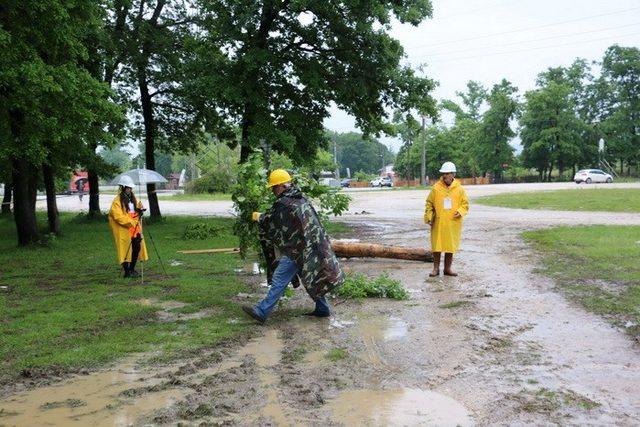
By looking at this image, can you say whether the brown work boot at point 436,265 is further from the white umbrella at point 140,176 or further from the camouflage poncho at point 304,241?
the white umbrella at point 140,176

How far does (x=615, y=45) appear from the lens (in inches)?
3226

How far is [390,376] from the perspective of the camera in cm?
558

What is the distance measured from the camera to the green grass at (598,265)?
318 inches

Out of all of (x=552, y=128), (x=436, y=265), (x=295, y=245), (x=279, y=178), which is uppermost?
(x=552, y=128)

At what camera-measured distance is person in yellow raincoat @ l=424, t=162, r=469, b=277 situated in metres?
10.6

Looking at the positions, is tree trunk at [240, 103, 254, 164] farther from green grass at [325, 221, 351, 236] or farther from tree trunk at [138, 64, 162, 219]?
tree trunk at [138, 64, 162, 219]

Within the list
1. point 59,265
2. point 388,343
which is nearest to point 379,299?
point 388,343

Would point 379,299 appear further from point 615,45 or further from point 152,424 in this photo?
point 615,45

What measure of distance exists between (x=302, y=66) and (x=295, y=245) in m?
14.2

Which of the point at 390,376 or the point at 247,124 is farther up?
the point at 247,124

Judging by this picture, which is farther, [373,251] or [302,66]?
[302,66]

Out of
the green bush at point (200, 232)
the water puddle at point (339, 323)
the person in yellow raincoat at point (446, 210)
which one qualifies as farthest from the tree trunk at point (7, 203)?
the water puddle at point (339, 323)

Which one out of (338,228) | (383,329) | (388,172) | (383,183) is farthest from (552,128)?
(383,329)

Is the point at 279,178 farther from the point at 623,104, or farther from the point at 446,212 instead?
the point at 623,104
